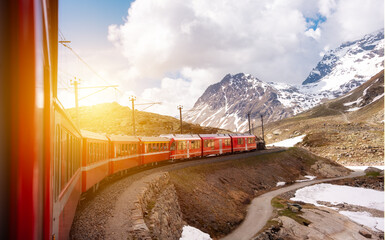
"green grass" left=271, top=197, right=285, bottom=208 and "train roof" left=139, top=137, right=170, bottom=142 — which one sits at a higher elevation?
"train roof" left=139, top=137, right=170, bottom=142

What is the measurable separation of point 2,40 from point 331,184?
57.1 m

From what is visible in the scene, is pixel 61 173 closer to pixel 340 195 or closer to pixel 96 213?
pixel 96 213

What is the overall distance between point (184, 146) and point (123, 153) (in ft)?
44.8

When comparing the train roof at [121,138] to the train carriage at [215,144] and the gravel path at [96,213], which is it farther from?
the train carriage at [215,144]

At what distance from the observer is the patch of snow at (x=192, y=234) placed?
62.5 ft

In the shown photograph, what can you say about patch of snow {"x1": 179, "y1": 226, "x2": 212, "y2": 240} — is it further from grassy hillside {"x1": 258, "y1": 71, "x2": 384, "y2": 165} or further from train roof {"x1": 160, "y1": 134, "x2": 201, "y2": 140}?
grassy hillside {"x1": 258, "y1": 71, "x2": 384, "y2": 165}

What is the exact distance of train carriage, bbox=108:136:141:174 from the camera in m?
20.4

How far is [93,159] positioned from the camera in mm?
15180

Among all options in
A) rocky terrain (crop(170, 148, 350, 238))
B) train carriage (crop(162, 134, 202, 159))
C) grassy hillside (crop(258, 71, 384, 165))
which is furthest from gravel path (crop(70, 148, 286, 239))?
grassy hillside (crop(258, 71, 384, 165))

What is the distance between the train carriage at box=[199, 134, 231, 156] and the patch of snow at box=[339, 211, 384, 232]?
18.2m

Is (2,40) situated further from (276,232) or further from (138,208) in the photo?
(276,232)

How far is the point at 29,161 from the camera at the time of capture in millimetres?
2014

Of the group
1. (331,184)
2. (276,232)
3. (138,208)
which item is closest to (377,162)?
(331,184)

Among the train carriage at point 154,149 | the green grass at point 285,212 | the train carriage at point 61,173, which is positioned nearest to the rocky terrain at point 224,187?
the green grass at point 285,212
